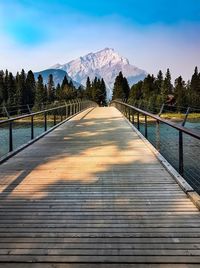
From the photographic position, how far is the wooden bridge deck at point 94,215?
10.2 ft

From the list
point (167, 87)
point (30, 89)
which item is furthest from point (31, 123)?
point (167, 87)

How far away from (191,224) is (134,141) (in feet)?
20.7

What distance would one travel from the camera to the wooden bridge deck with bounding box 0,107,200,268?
10.2 ft

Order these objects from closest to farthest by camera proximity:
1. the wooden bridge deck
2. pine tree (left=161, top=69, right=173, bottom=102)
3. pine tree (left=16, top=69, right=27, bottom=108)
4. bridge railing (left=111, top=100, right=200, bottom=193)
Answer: the wooden bridge deck, bridge railing (left=111, top=100, right=200, bottom=193), pine tree (left=16, top=69, right=27, bottom=108), pine tree (left=161, top=69, right=173, bottom=102)

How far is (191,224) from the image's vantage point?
376cm

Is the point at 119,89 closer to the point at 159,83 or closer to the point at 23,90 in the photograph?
the point at 159,83

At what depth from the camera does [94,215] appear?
407 cm

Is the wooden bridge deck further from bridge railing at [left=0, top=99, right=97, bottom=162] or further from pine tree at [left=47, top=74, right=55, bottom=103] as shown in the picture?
pine tree at [left=47, top=74, right=55, bottom=103]

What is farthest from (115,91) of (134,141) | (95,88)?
(134,141)

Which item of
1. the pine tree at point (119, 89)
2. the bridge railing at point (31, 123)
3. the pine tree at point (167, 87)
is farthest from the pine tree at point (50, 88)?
the bridge railing at point (31, 123)

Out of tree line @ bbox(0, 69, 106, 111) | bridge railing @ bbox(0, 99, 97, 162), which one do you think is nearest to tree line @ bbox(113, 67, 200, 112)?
tree line @ bbox(0, 69, 106, 111)

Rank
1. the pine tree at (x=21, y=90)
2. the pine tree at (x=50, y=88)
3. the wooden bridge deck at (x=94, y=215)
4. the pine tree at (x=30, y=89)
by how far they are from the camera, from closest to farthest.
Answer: the wooden bridge deck at (x=94, y=215), the pine tree at (x=21, y=90), the pine tree at (x=30, y=89), the pine tree at (x=50, y=88)

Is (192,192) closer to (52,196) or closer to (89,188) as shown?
(89,188)

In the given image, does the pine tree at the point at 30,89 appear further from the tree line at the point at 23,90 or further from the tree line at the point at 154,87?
the tree line at the point at 154,87
